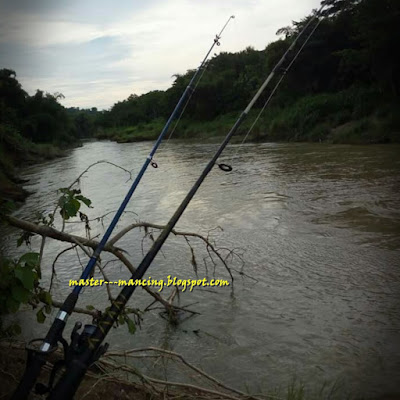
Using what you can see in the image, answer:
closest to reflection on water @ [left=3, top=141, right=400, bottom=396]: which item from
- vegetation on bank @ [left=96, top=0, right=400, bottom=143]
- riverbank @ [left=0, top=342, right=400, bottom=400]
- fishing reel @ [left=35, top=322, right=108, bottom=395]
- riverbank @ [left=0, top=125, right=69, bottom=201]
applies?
riverbank @ [left=0, top=342, right=400, bottom=400]

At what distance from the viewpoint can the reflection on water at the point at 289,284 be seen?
305cm

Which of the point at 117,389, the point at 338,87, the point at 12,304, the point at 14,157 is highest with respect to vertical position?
the point at 338,87

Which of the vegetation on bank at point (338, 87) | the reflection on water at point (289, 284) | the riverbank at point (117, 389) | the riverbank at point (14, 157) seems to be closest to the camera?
the riverbank at point (117, 389)

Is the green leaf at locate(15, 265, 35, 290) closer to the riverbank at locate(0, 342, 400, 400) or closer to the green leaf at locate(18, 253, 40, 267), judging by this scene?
the green leaf at locate(18, 253, 40, 267)

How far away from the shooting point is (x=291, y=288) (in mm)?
4262

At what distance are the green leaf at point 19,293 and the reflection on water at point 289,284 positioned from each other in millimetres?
1602

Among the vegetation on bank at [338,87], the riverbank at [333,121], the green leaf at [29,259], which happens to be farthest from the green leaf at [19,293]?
the riverbank at [333,121]

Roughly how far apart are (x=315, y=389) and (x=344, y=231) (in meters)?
3.55

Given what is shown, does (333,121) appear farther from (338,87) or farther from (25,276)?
(25,276)

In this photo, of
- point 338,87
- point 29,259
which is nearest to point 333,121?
point 338,87

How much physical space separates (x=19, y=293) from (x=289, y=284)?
9.90 ft

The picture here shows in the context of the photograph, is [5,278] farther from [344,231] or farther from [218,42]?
[344,231]

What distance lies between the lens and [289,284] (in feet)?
14.3

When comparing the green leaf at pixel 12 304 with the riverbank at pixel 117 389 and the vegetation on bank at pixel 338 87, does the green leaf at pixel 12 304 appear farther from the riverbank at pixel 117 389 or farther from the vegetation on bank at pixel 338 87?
the vegetation on bank at pixel 338 87
